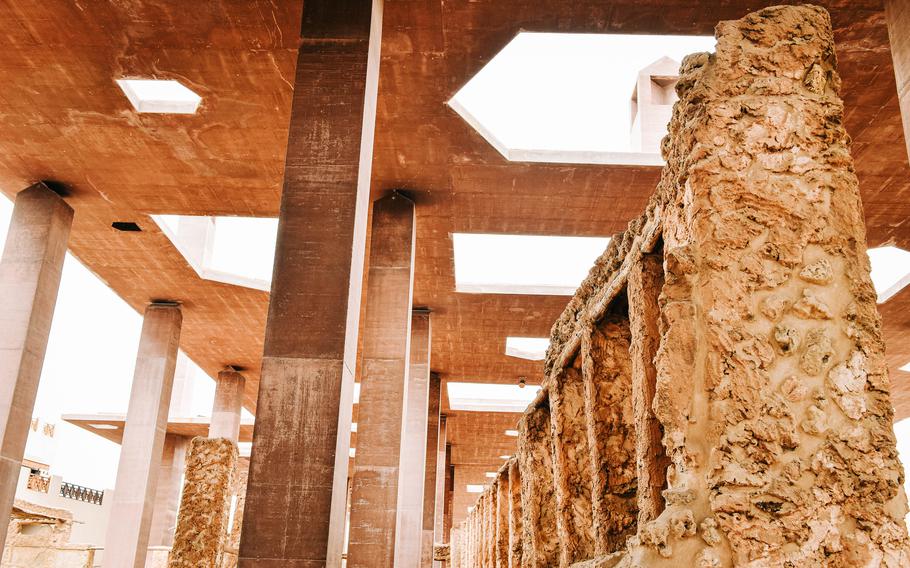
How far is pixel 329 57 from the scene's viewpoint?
9258 millimetres

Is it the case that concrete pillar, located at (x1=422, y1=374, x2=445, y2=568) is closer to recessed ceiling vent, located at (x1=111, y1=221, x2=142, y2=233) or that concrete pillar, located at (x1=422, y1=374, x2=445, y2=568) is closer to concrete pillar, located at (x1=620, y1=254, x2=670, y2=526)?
recessed ceiling vent, located at (x1=111, y1=221, x2=142, y2=233)

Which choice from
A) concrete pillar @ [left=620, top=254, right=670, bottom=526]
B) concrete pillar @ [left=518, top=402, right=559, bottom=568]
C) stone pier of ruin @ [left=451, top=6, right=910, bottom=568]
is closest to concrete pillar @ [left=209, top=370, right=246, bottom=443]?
concrete pillar @ [left=518, top=402, right=559, bottom=568]

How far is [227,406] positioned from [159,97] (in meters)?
16.5

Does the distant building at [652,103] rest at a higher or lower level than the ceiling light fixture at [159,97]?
higher

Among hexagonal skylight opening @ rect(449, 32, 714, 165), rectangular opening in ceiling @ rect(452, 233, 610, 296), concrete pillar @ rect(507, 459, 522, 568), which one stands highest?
hexagonal skylight opening @ rect(449, 32, 714, 165)

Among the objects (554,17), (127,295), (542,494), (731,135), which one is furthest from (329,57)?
(127,295)

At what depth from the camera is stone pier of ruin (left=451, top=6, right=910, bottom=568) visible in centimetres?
430

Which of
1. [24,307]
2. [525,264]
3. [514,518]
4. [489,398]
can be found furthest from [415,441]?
[489,398]

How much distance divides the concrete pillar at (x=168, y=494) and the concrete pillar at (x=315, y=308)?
28386 mm

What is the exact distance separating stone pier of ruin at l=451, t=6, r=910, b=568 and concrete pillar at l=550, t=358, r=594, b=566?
298cm

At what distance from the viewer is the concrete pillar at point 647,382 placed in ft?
18.7

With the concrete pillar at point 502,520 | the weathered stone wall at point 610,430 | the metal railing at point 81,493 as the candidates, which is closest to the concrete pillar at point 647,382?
the weathered stone wall at point 610,430

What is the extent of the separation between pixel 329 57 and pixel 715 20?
586 cm

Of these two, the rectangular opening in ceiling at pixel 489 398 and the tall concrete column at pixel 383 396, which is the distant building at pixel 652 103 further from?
the rectangular opening in ceiling at pixel 489 398
